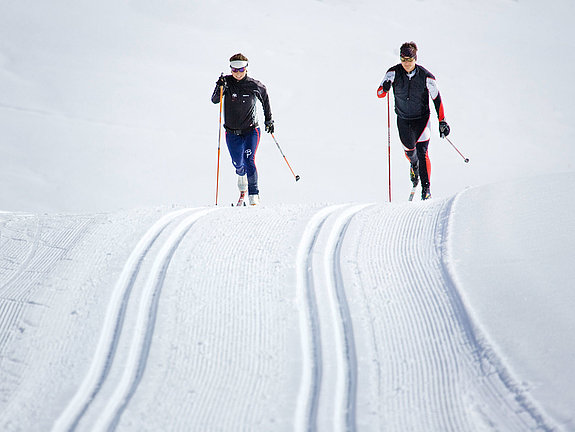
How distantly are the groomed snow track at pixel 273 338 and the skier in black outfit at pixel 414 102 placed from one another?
1.99 metres

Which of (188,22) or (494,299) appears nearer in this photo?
(494,299)

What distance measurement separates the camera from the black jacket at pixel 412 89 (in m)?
6.89

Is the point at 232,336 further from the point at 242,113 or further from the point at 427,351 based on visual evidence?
the point at 242,113

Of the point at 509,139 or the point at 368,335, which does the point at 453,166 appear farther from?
the point at 368,335

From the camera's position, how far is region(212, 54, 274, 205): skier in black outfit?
23.0 ft

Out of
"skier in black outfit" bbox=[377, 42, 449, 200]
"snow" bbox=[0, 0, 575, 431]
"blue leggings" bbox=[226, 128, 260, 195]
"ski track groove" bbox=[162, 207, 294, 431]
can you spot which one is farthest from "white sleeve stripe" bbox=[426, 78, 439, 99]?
"ski track groove" bbox=[162, 207, 294, 431]

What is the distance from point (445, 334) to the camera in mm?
3816

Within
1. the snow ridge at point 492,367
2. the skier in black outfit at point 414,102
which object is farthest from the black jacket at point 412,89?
the snow ridge at point 492,367

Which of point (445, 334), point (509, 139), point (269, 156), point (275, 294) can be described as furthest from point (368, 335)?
point (509, 139)

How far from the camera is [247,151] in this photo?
289 inches

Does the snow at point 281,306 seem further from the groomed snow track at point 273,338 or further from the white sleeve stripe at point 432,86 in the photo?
the white sleeve stripe at point 432,86

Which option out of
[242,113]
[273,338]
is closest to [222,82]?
[242,113]

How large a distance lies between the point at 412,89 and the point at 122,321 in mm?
4233

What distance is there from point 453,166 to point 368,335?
810cm
